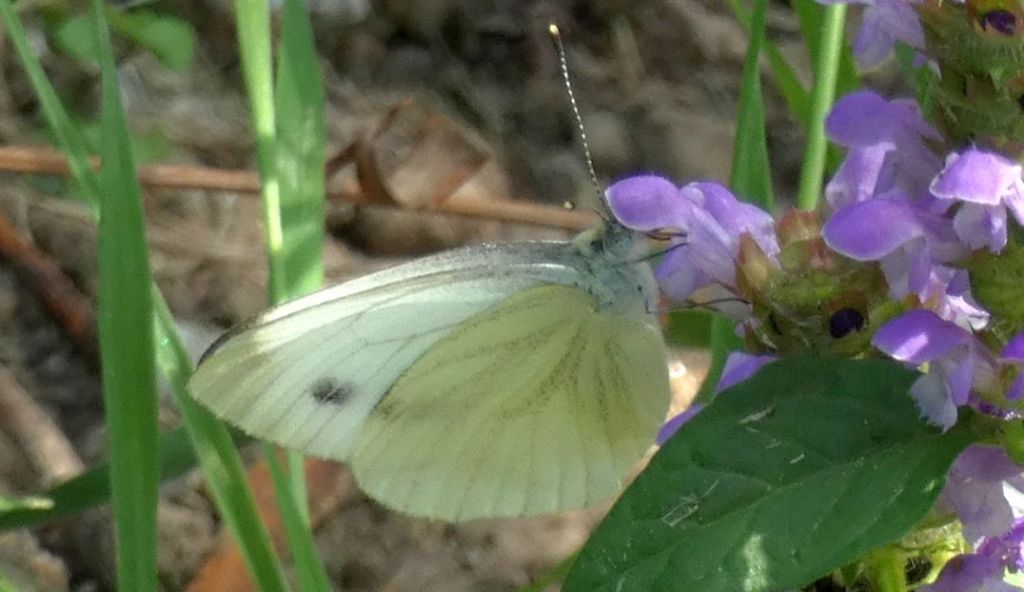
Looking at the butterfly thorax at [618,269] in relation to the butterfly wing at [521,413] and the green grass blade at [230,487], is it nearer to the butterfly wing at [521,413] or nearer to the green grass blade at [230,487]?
the butterfly wing at [521,413]

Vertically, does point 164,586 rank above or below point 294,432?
below

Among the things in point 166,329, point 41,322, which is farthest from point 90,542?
point 166,329

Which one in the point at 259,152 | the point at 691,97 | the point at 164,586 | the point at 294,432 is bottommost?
the point at 164,586

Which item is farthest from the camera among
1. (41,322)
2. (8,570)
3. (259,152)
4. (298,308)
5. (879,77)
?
(879,77)

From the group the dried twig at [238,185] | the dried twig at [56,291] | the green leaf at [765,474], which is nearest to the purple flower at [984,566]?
the green leaf at [765,474]

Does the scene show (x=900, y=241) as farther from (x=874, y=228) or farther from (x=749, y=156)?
(x=749, y=156)

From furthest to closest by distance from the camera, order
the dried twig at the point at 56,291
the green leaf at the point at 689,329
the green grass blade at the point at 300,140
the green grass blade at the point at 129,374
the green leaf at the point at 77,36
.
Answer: the green leaf at the point at 77,36
the dried twig at the point at 56,291
the green leaf at the point at 689,329
the green grass blade at the point at 300,140
the green grass blade at the point at 129,374

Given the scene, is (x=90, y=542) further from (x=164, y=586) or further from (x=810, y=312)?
(x=810, y=312)

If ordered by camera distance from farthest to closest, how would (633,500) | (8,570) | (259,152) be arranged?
1. (8,570)
2. (259,152)
3. (633,500)
